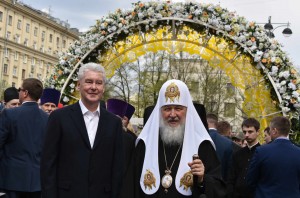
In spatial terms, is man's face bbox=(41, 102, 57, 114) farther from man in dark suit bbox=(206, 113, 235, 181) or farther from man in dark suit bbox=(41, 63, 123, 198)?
man in dark suit bbox=(41, 63, 123, 198)

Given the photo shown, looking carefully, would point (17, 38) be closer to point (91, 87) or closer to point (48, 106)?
point (48, 106)

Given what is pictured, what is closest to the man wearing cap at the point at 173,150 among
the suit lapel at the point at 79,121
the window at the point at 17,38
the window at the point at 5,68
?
the suit lapel at the point at 79,121

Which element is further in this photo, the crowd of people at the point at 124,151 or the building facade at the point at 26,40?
the building facade at the point at 26,40

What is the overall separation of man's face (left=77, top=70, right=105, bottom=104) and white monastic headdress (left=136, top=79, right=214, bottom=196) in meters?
0.67

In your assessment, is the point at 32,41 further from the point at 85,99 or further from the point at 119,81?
the point at 85,99

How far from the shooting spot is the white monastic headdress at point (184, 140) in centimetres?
502

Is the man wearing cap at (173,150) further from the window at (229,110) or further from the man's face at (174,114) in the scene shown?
the window at (229,110)

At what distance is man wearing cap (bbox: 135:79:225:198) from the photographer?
5008 millimetres

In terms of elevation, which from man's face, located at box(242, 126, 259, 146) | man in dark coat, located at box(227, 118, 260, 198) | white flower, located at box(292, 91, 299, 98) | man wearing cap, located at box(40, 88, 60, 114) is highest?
white flower, located at box(292, 91, 299, 98)

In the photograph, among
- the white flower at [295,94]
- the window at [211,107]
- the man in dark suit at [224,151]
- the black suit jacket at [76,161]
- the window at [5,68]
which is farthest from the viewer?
the window at [5,68]

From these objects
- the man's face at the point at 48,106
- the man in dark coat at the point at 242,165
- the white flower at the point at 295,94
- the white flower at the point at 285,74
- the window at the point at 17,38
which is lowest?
the man in dark coat at the point at 242,165

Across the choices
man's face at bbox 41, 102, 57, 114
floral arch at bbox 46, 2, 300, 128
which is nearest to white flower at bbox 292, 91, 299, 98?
floral arch at bbox 46, 2, 300, 128

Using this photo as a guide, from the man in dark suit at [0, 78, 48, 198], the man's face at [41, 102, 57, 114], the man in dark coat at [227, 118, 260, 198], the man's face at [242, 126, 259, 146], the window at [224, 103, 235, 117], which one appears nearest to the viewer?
the man in dark suit at [0, 78, 48, 198]

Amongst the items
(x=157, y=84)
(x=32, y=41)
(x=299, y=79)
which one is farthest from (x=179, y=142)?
(x=32, y=41)
